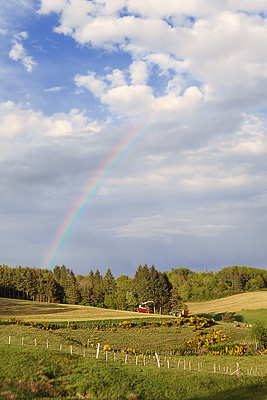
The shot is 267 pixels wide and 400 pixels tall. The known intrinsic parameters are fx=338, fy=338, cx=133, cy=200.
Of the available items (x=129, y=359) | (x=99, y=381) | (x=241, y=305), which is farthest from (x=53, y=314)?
(x=241, y=305)

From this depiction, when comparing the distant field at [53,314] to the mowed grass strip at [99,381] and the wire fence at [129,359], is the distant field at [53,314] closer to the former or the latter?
the wire fence at [129,359]

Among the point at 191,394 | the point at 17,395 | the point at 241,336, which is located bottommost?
the point at 241,336

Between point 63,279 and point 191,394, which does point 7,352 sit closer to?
point 191,394

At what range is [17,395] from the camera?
22734 mm

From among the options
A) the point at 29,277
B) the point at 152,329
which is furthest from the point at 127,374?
the point at 29,277

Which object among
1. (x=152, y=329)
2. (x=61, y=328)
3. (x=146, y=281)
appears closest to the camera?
(x=61, y=328)

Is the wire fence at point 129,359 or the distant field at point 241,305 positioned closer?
the wire fence at point 129,359

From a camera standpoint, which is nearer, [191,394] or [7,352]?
[191,394]

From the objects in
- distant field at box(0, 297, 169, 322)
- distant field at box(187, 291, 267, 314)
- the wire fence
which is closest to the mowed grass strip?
the wire fence

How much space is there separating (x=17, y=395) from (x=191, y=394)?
526 inches

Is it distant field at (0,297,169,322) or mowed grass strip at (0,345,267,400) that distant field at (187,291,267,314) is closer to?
distant field at (0,297,169,322)

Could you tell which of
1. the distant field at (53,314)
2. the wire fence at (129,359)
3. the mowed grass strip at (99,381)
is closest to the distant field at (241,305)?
the distant field at (53,314)

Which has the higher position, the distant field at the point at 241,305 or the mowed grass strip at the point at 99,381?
the mowed grass strip at the point at 99,381

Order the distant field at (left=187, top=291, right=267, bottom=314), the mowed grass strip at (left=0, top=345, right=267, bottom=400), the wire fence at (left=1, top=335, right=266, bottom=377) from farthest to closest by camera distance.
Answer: the distant field at (left=187, top=291, right=267, bottom=314)
the wire fence at (left=1, top=335, right=266, bottom=377)
the mowed grass strip at (left=0, top=345, right=267, bottom=400)
